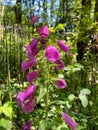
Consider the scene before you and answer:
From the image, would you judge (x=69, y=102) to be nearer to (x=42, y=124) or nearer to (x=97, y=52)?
(x=42, y=124)

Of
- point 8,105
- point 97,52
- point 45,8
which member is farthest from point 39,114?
point 45,8

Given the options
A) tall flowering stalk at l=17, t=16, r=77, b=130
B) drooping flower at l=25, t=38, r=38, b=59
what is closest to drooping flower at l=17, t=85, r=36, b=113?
tall flowering stalk at l=17, t=16, r=77, b=130

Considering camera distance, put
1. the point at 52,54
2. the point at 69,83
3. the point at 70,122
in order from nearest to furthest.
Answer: the point at 52,54 → the point at 70,122 → the point at 69,83

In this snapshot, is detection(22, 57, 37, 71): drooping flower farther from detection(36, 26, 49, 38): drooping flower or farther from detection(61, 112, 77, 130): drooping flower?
detection(61, 112, 77, 130): drooping flower

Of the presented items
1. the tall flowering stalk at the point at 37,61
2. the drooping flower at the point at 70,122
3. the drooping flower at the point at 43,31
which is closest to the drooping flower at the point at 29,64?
the tall flowering stalk at the point at 37,61

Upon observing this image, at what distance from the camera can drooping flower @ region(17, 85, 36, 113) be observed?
167 centimetres

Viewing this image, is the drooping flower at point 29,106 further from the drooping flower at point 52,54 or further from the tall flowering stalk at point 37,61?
the drooping flower at point 52,54

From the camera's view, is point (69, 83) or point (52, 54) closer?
point (52, 54)

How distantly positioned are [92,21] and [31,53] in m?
3.56

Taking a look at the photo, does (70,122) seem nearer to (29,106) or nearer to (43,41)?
(29,106)

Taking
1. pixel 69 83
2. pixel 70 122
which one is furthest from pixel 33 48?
pixel 69 83

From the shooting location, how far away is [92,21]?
515 centimetres

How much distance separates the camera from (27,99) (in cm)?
169

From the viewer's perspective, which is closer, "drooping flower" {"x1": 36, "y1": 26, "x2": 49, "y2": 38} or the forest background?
"drooping flower" {"x1": 36, "y1": 26, "x2": 49, "y2": 38}
